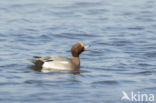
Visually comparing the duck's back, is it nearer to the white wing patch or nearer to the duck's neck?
the white wing patch

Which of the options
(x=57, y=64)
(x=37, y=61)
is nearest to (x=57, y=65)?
(x=57, y=64)

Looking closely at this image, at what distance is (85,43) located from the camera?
15.4m

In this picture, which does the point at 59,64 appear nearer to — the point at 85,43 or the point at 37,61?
the point at 37,61

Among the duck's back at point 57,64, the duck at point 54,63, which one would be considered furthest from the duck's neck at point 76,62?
the duck's back at point 57,64

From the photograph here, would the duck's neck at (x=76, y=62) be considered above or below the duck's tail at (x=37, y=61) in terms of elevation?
below

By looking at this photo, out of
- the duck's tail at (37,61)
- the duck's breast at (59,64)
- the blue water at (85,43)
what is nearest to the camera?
the blue water at (85,43)

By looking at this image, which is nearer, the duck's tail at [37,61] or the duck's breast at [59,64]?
the duck's breast at [59,64]

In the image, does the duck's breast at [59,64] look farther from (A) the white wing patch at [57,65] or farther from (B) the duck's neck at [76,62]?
(B) the duck's neck at [76,62]

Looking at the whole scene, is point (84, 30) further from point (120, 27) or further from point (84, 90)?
point (84, 90)

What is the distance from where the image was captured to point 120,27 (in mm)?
17469

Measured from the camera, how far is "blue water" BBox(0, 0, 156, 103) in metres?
9.87

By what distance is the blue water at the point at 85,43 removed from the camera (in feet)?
32.4

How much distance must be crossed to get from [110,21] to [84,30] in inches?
69.5

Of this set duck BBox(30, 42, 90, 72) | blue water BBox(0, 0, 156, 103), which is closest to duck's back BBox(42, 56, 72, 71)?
duck BBox(30, 42, 90, 72)
